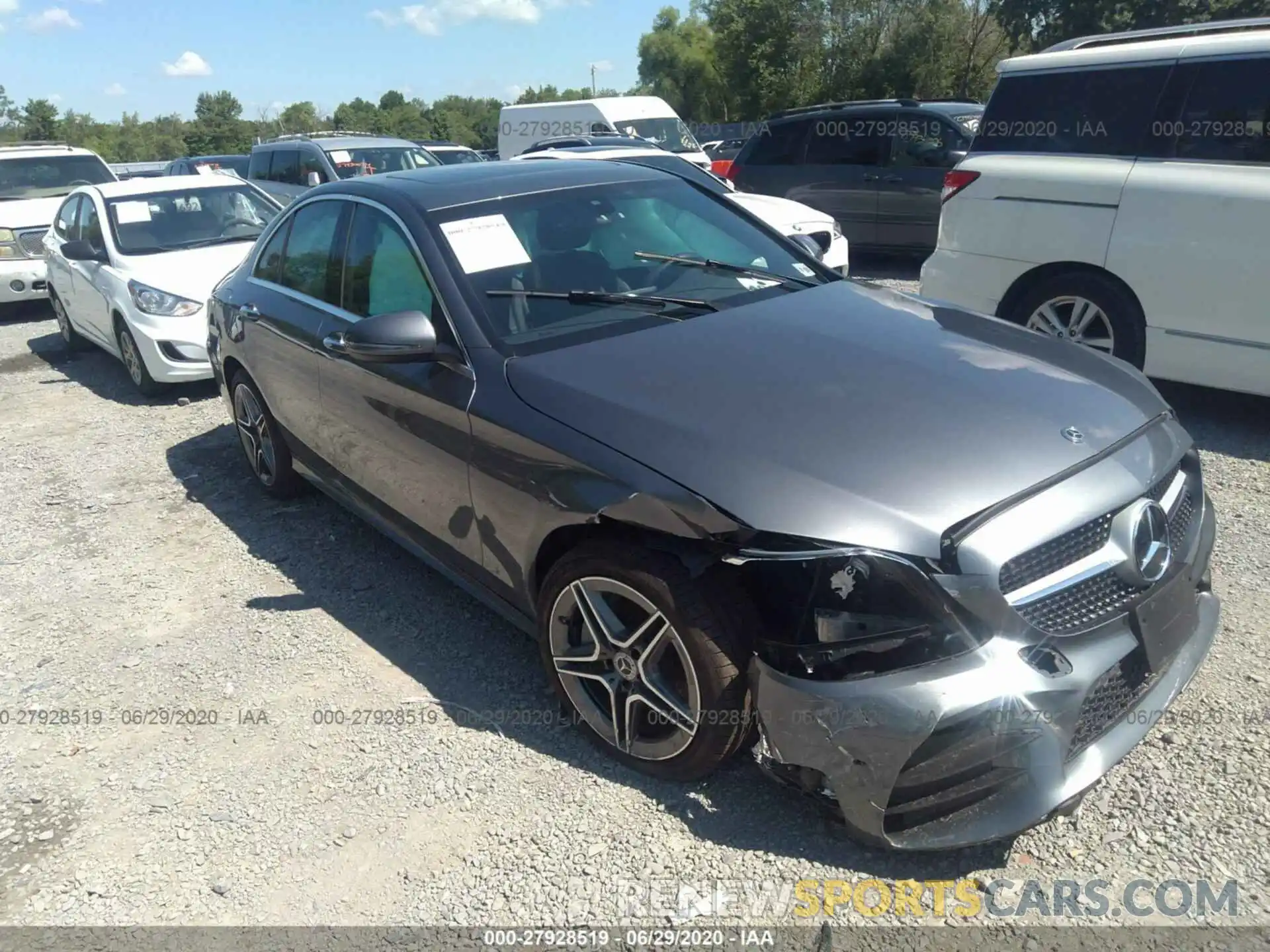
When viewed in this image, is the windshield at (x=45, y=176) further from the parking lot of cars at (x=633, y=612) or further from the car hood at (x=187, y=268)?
the parking lot of cars at (x=633, y=612)

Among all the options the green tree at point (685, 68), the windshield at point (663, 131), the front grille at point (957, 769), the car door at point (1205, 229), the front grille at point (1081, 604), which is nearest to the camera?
the front grille at point (957, 769)

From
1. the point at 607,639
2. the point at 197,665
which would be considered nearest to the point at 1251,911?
the point at 607,639

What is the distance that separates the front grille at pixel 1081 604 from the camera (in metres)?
2.26

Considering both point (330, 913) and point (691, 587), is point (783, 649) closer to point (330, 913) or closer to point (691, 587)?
point (691, 587)

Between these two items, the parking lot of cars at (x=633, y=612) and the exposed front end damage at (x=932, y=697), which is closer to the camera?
the exposed front end damage at (x=932, y=697)

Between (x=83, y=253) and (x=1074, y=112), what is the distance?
24.7ft

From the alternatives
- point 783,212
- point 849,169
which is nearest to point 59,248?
point 783,212

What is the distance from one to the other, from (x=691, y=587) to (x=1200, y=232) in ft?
13.1

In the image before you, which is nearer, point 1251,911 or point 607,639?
point 1251,911

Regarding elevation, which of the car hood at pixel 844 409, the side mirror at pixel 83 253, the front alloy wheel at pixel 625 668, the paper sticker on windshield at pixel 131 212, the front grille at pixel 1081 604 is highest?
the paper sticker on windshield at pixel 131 212

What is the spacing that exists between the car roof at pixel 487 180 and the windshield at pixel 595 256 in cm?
6

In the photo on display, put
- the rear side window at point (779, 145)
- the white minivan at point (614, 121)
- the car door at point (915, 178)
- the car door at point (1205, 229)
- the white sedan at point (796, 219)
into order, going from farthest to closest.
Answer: the white minivan at point (614, 121) < the rear side window at point (779, 145) < the car door at point (915, 178) < the white sedan at point (796, 219) < the car door at point (1205, 229)

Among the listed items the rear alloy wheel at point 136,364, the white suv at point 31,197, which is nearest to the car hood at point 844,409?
the rear alloy wheel at point 136,364

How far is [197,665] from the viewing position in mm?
3777
